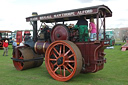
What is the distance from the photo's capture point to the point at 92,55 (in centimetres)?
479

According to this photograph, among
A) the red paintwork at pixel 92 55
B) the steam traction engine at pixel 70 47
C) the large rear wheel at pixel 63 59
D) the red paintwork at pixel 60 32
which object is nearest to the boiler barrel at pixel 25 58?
the steam traction engine at pixel 70 47

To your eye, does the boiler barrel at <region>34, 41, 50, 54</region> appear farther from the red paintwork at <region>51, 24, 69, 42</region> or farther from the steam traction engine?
the red paintwork at <region>51, 24, 69, 42</region>

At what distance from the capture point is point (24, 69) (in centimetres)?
640

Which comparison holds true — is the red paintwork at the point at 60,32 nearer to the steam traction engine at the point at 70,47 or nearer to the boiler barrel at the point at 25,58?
the steam traction engine at the point at 70,47

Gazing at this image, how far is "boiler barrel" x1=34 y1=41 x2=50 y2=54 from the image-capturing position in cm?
589

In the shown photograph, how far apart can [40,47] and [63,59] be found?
1.59 meters

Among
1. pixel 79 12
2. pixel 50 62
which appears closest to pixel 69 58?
pixel 50 62

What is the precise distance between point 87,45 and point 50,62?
1.39 metres

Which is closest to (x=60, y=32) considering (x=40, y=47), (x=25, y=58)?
(x=40, y=47)

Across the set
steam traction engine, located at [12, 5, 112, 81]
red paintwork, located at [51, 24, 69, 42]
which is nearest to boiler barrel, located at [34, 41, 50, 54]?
steam traction engine, located at [12, 5, 112, 81]

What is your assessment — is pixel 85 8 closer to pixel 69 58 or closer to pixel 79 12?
pixel 79 12

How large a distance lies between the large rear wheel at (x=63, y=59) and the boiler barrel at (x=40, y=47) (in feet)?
1.99

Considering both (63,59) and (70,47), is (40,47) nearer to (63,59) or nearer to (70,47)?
(63,59)

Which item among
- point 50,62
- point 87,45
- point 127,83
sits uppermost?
point 87,45
